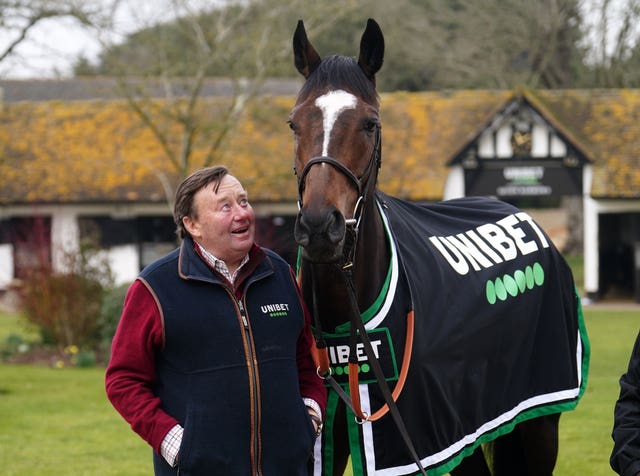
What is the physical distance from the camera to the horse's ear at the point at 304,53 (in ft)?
12.7

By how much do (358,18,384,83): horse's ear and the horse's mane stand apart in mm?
65

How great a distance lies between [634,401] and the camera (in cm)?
322

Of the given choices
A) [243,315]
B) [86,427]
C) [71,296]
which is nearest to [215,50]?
[71,296]

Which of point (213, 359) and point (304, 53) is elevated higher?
point (304, 53)

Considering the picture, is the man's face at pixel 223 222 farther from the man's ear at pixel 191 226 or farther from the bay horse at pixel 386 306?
the bay horse at pixel 386 306

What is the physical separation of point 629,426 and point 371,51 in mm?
1710

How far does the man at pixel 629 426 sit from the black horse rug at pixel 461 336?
91cm

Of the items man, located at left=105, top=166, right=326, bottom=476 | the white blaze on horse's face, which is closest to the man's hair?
man, located at left=105, top=166, right=326, bottom=476

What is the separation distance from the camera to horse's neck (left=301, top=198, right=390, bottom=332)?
3703 millimetres

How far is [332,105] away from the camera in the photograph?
11.8 ft

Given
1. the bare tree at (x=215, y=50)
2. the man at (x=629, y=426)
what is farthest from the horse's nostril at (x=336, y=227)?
the bare tree at (x=215, y=50)

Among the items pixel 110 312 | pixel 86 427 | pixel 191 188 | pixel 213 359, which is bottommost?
pixel 86 427

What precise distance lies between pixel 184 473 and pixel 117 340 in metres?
0.49

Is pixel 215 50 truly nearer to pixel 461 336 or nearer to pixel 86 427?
pixel 86 427
